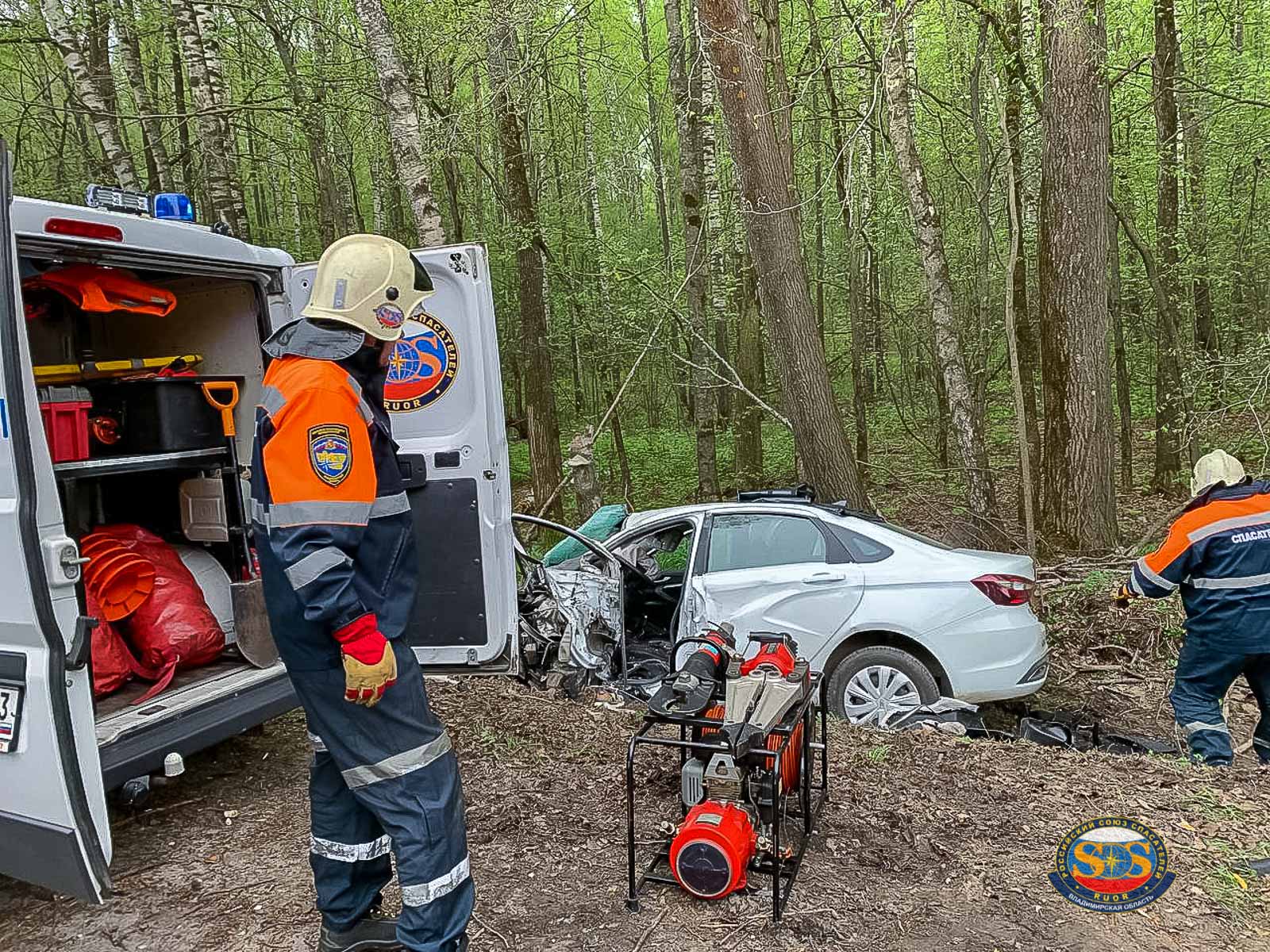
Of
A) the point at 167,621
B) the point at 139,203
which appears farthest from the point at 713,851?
the point at 139,203

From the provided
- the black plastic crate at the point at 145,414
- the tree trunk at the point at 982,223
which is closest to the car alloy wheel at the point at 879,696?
the black plastic crate at the point at 145,414

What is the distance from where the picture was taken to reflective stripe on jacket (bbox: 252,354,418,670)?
2.27 meters

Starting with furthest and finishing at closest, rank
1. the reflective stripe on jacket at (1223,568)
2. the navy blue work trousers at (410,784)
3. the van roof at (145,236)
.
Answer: the reflective stripe on jacket at (1223,568)
the van roof at (145,236)
the navy blue work trousers at (410,784)

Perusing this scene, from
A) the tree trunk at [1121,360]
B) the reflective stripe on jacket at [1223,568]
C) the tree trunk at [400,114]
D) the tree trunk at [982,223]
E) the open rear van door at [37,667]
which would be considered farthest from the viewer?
the tree trunk at [1121,360]

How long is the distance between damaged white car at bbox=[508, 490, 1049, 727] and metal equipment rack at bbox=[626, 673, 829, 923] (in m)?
1.55

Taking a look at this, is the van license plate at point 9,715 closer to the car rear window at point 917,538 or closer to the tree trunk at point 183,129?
the car rear window at point 917,538

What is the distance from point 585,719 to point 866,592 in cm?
183

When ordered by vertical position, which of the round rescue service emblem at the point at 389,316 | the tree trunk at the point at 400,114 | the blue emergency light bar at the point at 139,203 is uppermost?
the tree trunk at the point at 400,114

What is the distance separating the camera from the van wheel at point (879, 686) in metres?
5.05

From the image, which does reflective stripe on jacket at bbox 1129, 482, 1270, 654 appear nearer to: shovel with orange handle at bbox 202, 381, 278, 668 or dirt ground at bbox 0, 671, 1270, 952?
dirt ground at bbox 0, 671, 1270, 952

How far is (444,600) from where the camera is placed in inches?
Result: 168

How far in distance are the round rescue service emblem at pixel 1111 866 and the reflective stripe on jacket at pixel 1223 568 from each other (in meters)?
1.45

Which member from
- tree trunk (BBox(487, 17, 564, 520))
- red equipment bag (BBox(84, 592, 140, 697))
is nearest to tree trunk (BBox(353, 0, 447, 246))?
tree trunk (BBox(487, 17, 564, 520))

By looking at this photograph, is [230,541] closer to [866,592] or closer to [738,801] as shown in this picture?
[738,801]
